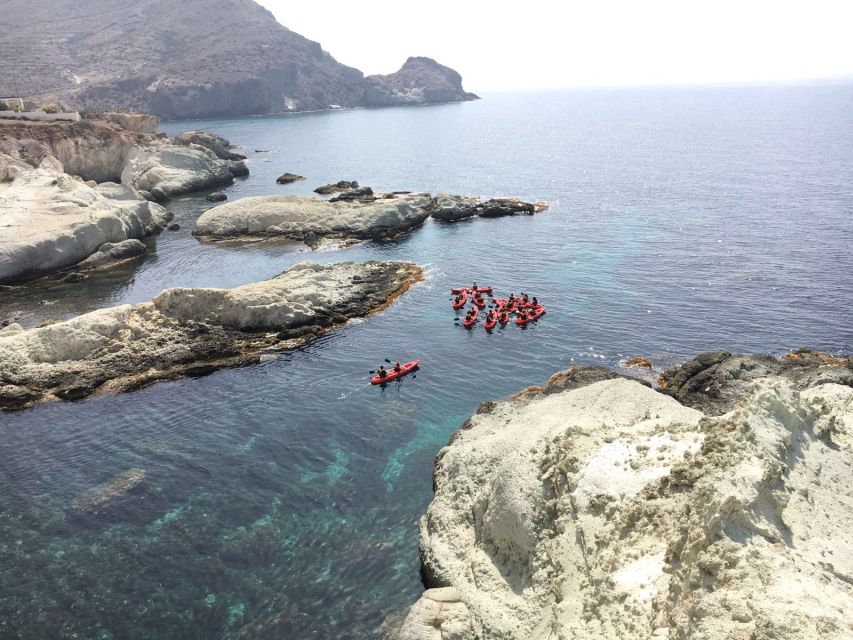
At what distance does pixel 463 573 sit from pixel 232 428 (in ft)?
57.2

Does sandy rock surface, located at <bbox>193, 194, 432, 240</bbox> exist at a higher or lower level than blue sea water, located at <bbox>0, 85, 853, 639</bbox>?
higher

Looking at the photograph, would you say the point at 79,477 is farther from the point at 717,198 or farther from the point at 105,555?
the point at 717,198

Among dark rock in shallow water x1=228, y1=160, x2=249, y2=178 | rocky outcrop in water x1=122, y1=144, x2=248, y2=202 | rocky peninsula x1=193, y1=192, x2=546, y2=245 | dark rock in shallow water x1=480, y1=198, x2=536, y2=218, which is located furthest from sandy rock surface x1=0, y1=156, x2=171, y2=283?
dark rock in shallow water x1=480, y1=198, x2=536, y2=218

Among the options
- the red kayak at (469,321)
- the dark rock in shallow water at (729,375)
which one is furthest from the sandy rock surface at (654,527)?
the red kayak at (469,321)

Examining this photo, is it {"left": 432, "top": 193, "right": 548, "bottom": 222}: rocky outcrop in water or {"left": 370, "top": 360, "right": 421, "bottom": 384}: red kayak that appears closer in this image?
{"left": 370, "top": 360, "right": 421, "bottom": 384}: red kayak

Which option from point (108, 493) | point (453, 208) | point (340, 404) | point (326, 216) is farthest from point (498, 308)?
point (453, 208)

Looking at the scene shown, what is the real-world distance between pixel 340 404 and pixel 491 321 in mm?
15540

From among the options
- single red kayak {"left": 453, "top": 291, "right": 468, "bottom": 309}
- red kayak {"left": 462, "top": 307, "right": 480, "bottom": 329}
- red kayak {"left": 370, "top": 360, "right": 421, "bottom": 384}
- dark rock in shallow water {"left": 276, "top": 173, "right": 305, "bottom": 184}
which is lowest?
red kayak {"left": 370, "top": 360, "right": 421, "bottom": 384}

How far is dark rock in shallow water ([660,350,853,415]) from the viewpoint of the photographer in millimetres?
31853

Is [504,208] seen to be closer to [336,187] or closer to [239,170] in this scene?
[336,187]

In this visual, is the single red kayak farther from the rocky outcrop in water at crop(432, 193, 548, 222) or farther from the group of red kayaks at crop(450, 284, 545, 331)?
the rocky outcrop in water at crop(432, 193, 548, 222)

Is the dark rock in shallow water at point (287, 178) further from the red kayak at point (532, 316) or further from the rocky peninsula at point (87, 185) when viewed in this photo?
the red kayak at point (532, 316)

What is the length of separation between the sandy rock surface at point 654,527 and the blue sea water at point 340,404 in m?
3.41

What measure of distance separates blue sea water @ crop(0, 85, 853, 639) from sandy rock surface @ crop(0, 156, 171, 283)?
4.39m
